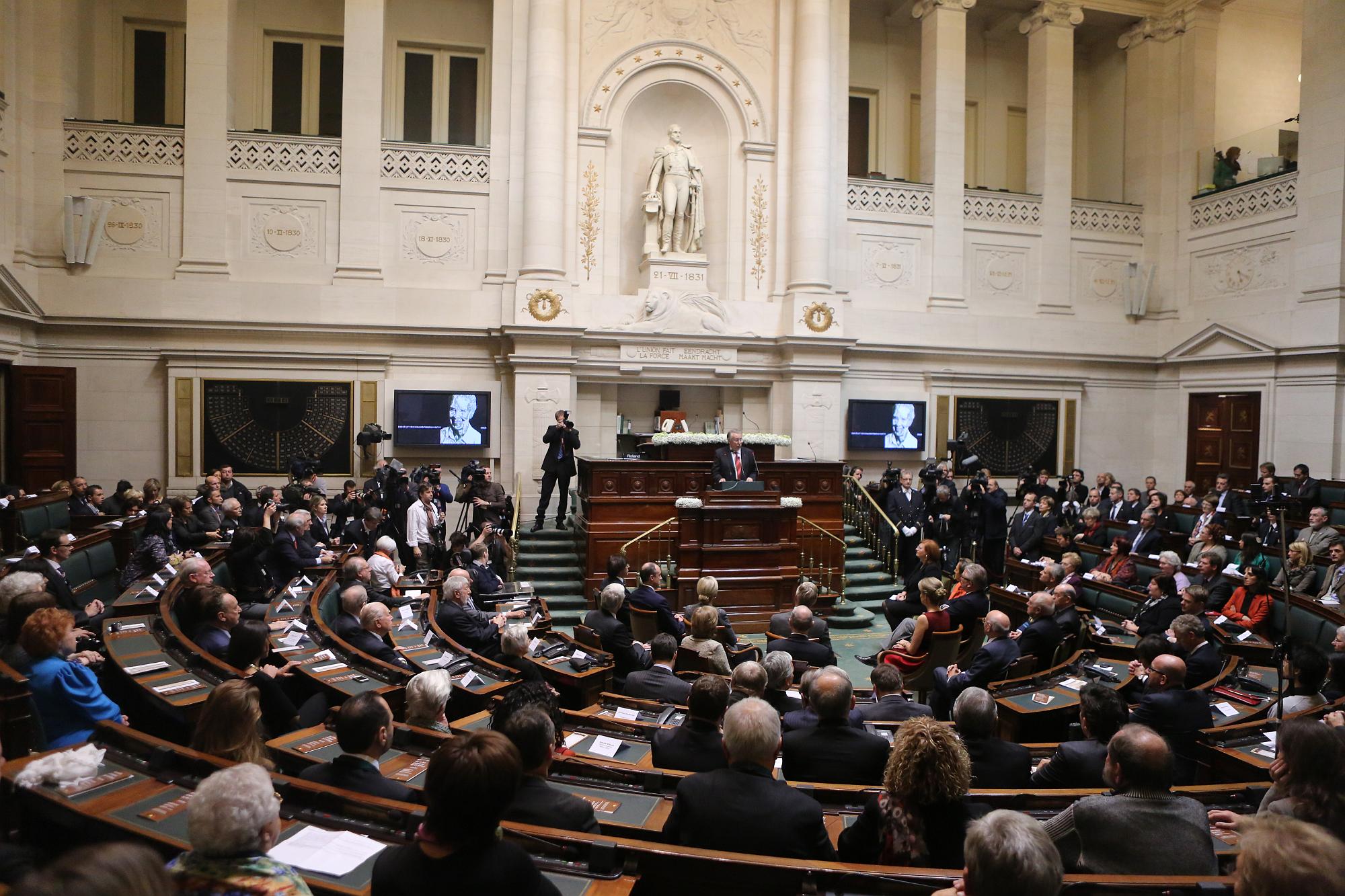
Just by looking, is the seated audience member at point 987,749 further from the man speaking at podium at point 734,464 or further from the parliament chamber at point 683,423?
the man speaking at podium at point 734,464

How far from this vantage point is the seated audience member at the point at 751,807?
2686 mm

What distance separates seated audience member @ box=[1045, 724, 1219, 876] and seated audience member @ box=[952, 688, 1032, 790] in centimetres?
64

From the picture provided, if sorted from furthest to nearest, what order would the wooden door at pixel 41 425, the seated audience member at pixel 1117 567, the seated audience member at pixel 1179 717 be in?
the wooden door at pixel 41 425 → the seated audience member at pixel 1117 567 → the seated audience member at pixel 1179 717

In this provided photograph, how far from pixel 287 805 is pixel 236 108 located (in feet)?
49.9

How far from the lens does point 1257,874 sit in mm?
1919

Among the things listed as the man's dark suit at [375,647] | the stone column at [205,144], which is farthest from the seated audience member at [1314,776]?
the stone column at [205,144]

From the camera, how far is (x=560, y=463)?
1185 centimetres

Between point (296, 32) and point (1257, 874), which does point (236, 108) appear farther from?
point (1257, 874)

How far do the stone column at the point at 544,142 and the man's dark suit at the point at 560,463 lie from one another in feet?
11.1

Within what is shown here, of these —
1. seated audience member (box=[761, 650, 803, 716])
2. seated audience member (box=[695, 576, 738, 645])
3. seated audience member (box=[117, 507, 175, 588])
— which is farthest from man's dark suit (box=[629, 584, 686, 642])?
seated audience member (box=[117, 507, 175, 588])

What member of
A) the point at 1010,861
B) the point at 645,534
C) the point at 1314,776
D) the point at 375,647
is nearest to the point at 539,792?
the point at 1010,861

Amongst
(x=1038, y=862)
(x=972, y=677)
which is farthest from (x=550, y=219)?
(x=1038, y=862)

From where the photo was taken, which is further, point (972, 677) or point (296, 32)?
point (296, 32)

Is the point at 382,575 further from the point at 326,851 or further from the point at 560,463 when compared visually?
the point at 326,851
